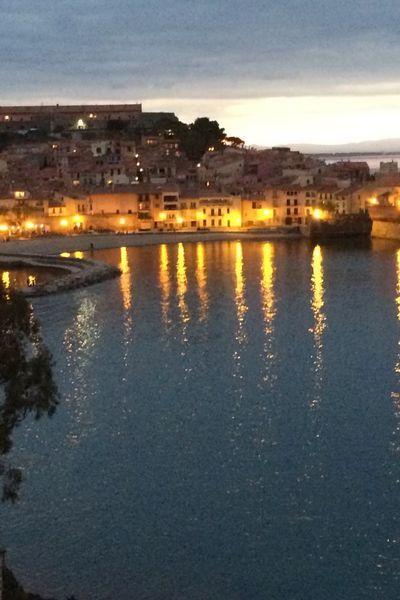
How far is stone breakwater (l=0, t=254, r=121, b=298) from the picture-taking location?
70.1 feet

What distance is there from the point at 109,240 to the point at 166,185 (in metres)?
4.96

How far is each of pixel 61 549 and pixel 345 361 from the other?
6.73 m

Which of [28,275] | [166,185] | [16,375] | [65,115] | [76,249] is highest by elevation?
[65,115]

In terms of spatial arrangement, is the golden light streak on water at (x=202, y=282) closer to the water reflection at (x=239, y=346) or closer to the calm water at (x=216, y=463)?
the water reflection at (x=239, y=346)

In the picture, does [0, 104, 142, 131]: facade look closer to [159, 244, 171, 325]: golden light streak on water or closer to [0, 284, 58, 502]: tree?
[159, 244, 171, 325]: golden light streak on water

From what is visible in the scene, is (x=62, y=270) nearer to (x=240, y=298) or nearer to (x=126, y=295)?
(x=126, y=295)

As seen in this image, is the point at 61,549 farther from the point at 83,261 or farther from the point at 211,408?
the point at 83,261

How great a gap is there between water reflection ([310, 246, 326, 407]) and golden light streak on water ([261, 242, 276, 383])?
59 cm

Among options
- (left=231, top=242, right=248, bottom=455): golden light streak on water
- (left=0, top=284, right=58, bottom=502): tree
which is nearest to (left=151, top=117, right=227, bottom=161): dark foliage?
(left=231, top=242, right=248, bottom=455): golden light streak on water

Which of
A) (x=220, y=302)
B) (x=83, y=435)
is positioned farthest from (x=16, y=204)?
(x=83, y=435)

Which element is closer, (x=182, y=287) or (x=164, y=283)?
(x=182, y=287)

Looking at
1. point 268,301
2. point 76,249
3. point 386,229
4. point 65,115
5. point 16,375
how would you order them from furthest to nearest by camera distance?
point 65,115
point 386,229
point 76,249
point 268,301
point 16,375

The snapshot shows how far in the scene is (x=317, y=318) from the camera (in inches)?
690

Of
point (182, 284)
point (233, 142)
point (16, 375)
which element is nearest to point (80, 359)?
point (16, 375)
